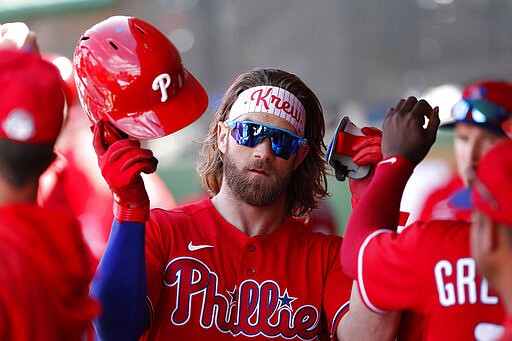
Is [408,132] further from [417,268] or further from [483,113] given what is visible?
[417,268]

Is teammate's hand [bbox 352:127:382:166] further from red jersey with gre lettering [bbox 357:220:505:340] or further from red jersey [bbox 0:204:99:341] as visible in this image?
red jersey [bbox 0:204:99:341]

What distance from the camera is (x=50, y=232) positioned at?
1981 millimetres

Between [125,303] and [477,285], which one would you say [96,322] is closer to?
[125,303]

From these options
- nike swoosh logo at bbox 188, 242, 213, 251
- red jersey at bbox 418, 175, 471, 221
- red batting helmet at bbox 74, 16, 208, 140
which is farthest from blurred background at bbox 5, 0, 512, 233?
red batting helmet at bbox 74, 16, 208, 140

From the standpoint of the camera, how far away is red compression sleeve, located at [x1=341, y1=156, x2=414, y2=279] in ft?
7.63

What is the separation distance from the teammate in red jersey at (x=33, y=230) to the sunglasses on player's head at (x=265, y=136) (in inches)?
38.4

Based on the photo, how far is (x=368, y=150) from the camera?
9.01 ft

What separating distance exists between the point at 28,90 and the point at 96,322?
874 mm

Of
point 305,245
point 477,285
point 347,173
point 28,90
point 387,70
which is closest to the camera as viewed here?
point 28,90

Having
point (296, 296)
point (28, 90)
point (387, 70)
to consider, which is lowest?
point (296, 296)

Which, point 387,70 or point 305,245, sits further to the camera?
point 387,70

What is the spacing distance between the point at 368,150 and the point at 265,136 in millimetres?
394

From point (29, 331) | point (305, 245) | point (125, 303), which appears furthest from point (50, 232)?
point (305, 245)

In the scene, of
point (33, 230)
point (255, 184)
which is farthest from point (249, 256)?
point (33, 230)
